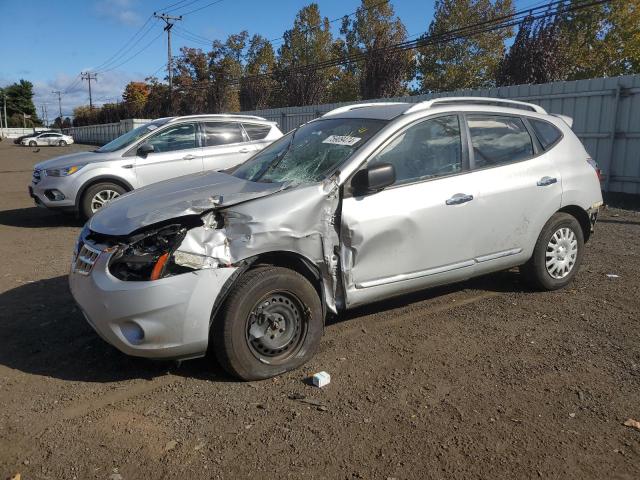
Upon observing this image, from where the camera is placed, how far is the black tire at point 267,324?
337 centimetres

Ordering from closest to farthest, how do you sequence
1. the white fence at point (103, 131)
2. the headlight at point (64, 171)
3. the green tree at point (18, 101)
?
the headlight at point (64, 171), the white fence at point (103, 131), the green tree at point (18, 101)

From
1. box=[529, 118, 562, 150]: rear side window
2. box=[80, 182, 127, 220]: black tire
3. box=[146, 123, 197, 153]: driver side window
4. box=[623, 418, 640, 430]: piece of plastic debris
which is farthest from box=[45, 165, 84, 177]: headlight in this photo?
box=[623, 418, 640, 430]: piece of plastic debris

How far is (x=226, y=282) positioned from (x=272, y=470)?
1.17 metres

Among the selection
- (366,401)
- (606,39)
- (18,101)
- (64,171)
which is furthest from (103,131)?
(18,101)

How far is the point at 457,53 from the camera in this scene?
1826 inches

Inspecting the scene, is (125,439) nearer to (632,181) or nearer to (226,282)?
(226,282)

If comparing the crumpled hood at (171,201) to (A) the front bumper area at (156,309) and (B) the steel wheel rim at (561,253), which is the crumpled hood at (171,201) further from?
(B) the steel wheel rim at (561,253)

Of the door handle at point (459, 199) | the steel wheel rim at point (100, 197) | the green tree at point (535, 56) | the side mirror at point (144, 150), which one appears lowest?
the steel wheel rim at point (100, 197)

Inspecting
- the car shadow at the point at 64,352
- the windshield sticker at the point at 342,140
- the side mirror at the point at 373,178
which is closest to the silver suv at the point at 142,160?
the car shadow at the point at 64,352

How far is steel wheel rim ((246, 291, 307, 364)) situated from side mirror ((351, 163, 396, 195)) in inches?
36.6

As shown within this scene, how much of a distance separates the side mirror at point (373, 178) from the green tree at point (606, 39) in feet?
128

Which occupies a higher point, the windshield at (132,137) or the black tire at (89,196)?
the windshield at (132,137)

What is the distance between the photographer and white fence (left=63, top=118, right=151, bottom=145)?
40791 millimetres

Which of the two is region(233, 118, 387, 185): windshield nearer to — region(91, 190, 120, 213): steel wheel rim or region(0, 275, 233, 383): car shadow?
region(0, 275, 233, 383): car shadow
